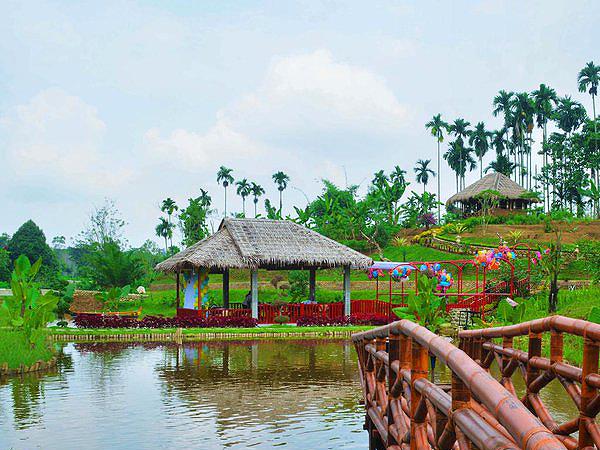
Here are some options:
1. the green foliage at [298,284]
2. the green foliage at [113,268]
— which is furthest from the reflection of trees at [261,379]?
the green foliage at [113,268]

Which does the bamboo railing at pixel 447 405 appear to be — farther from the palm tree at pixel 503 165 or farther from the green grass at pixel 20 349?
the palm tree at pixel 503 165

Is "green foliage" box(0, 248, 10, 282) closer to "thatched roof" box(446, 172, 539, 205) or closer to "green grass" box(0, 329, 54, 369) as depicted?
A: "thatched roof" box(446, 172, 539, 205)

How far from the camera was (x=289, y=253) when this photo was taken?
2247cm

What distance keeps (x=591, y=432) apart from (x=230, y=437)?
4807 millimetres

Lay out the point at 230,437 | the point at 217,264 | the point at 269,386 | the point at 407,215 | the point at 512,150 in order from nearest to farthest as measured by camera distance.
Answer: the point at 230,437 → the point at 269,386 → the point at 217,264 → the point at 407,215 → the point at 512,150

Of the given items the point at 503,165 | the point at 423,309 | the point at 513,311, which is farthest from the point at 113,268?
the point at 503,165

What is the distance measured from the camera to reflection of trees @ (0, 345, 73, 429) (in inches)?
345

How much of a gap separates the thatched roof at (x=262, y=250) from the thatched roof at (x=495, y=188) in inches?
1073

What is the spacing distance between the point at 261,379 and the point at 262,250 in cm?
1060

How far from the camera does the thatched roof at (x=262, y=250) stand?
21438 millimetres

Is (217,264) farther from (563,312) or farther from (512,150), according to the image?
(512,150)

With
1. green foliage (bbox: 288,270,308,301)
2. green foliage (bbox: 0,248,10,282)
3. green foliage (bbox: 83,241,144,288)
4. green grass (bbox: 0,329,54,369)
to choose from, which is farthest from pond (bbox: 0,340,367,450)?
green foliage (bbox: 0,248,10,282)

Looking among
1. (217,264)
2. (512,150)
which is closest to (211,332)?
(217,264)

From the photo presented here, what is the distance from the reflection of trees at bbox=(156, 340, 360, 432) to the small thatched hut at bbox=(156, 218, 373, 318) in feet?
15.5
